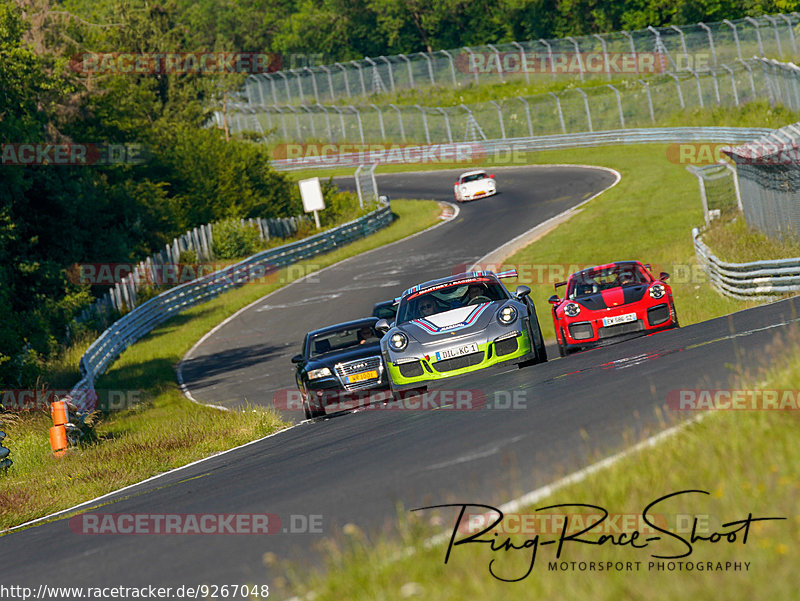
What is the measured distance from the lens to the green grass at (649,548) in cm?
418

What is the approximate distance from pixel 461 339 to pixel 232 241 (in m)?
32.3

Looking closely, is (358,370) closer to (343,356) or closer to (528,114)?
(343,356)

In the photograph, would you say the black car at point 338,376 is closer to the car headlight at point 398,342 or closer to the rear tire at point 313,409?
the rear tire at point 313,409

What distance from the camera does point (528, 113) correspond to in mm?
60625

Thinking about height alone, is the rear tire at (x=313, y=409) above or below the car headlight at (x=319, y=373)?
below

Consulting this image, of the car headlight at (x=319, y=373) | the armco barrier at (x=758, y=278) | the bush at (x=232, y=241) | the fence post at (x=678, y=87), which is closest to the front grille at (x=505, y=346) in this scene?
the car headlight at (x=319, y=373)

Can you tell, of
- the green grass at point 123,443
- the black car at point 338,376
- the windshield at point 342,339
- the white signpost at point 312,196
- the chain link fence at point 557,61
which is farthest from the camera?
the chain link fence at point 557,61

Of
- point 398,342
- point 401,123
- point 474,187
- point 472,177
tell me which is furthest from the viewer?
point 401,123

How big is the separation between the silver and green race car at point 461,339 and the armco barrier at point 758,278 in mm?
6646

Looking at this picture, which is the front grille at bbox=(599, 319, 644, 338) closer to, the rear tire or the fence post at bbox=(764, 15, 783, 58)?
the rear tire

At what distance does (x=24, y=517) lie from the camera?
1122cm

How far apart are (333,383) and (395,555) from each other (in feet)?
32.8

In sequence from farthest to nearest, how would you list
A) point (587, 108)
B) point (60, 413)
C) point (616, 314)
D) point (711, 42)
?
point (587, 108)
point (711, 42)
point (616, 314)
point (60, 413)

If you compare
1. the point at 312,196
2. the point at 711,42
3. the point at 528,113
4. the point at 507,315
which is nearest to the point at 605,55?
the point at 528,113
